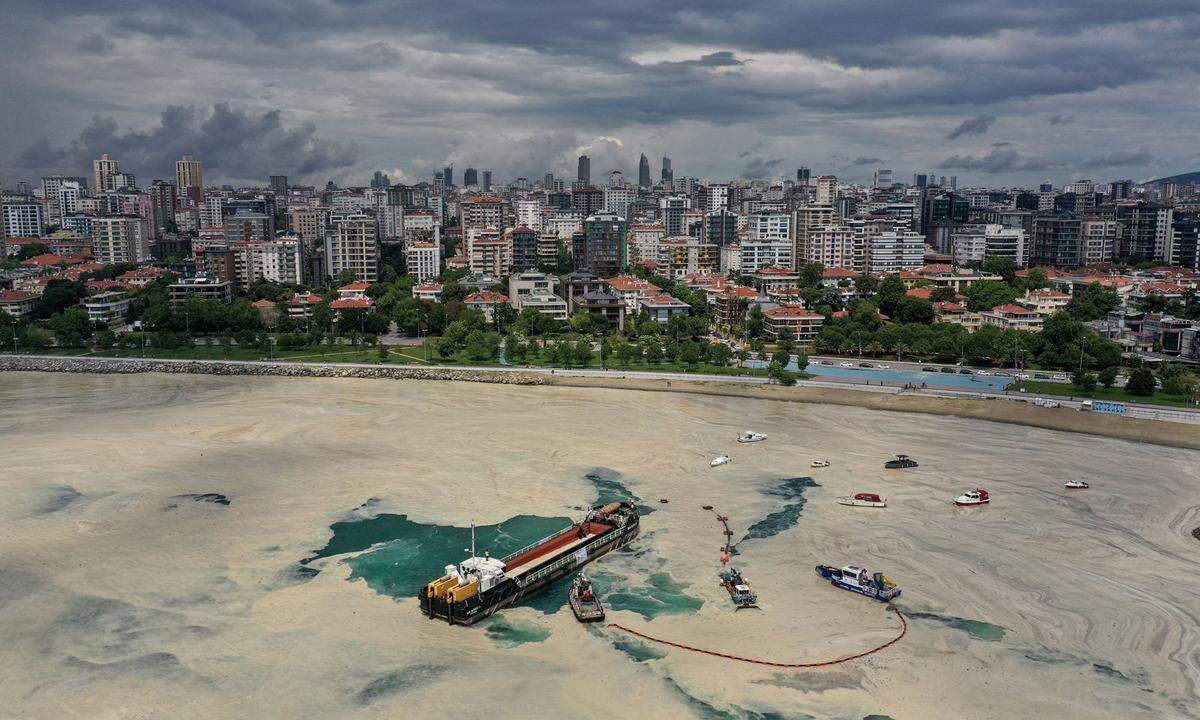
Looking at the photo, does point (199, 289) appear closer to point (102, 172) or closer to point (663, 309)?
point (663, 309)

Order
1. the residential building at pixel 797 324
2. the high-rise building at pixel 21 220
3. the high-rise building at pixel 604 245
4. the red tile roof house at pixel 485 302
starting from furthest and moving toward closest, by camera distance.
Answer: the high-rise building at pixel 21 220 → the high-rise building at pixel 604 245 → the red tile roof house at pixel 485 302 → the residential building at pixel 797 324

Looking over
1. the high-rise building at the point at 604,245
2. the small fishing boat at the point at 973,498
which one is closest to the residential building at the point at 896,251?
the high-rise building at the point at 604,245

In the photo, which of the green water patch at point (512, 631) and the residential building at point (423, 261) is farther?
the residential building at point (423, 261)

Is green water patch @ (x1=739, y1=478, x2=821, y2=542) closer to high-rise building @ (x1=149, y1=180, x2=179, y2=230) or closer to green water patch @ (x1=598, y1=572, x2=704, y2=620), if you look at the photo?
green water patch @ (x1=598, y1=572, x2=704, y2=620)

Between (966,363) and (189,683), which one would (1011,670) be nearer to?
(189,683)

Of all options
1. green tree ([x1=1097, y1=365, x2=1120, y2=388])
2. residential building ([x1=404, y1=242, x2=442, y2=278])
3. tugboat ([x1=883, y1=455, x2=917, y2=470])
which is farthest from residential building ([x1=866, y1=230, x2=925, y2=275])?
tugboat ([x1=883, y1=455, x2=917, y2=470])

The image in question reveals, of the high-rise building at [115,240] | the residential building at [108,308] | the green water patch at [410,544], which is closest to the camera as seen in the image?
the green water patch at [410,544]

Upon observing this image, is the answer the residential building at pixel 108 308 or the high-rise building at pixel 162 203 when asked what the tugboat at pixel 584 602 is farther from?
the high-rise building at pixel 162 203

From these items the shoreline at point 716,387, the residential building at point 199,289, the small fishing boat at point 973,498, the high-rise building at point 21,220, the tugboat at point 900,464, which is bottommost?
the small fishing boat at point 973,498
